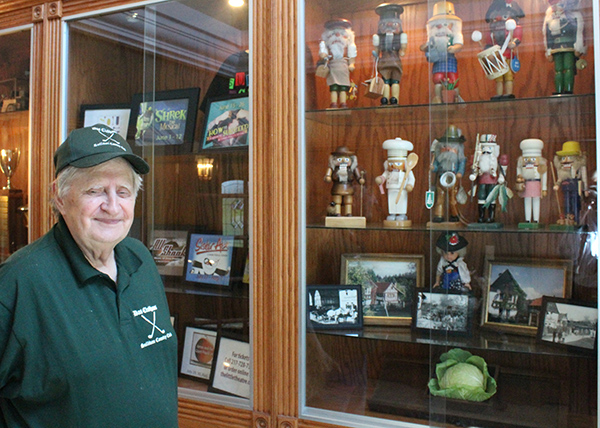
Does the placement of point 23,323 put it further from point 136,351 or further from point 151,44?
point 151,44

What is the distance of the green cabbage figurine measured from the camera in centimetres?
162

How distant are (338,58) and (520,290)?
997mm

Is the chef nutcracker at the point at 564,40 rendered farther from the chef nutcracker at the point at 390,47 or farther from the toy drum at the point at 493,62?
the chef nutcracker at the point at 390,47

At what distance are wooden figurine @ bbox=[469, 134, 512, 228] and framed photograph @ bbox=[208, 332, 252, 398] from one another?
0.90 meters

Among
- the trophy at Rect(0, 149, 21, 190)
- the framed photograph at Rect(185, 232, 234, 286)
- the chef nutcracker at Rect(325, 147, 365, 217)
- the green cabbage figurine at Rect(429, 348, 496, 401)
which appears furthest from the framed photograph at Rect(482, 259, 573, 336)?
the trophy at Rect(0, 149, 21, 190)

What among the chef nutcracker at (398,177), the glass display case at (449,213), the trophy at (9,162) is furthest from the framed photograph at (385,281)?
the trophy at (9,162)

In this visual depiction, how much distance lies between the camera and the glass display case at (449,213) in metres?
1.55

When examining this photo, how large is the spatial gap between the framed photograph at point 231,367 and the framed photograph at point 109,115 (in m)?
0.97

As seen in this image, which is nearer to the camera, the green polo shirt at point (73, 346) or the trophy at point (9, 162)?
the green polo shirt at point (73, 346)

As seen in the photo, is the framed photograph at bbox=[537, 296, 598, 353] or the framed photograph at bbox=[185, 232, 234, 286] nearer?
the framed photograph at bbox=[537, 296, 598, 353]

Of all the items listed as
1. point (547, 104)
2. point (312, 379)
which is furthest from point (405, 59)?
point (312, 379)

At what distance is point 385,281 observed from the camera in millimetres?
1864

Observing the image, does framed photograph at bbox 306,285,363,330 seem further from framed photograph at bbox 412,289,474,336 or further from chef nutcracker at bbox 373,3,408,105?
chef nutcracker at bbox 373,3,408,105

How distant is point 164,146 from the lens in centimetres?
216
